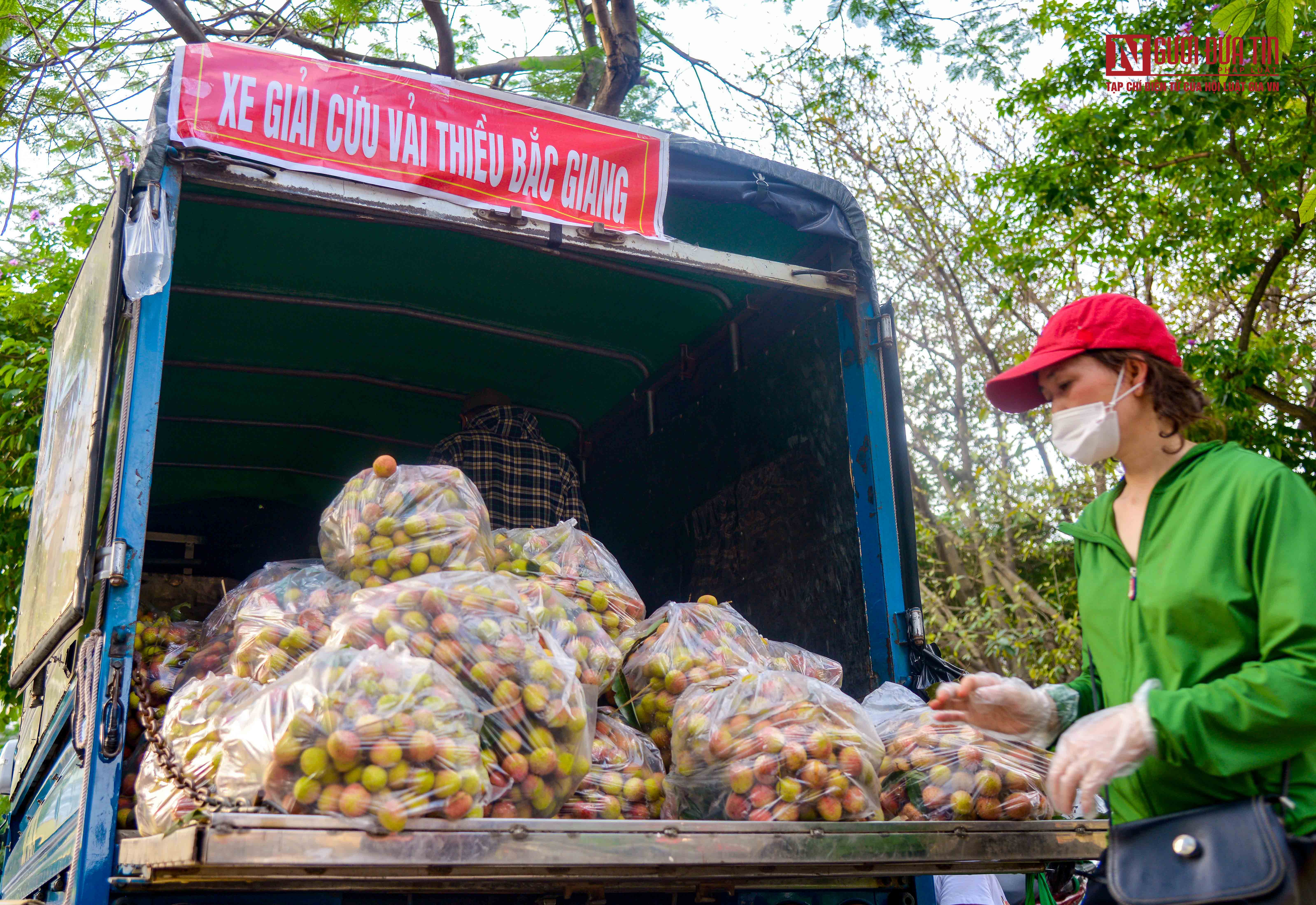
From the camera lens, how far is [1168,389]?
1.99 metres

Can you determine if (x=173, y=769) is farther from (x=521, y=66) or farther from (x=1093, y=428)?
(x=521, y=66)

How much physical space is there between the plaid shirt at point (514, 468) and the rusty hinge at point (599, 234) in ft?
5.23

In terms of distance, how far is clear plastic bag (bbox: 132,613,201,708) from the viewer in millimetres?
2965

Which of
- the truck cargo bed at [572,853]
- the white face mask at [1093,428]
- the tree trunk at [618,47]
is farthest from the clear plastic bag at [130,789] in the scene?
the tree trunk at [618,47]

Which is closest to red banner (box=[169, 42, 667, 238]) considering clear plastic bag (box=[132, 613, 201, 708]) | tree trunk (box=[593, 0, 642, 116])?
clear plastic bag (box=[132, 613, 201, 708])

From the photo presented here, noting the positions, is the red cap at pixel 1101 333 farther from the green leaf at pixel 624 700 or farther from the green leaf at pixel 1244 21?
the green leaf at pixel 624 700

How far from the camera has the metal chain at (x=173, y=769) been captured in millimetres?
1916

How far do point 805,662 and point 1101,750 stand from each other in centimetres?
164

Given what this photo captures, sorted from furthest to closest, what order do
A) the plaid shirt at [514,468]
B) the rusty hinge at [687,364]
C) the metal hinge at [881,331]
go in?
the rusty hinge at [687,364]
the plaid shirt at [514,468]
the metal hinge at [881,331]

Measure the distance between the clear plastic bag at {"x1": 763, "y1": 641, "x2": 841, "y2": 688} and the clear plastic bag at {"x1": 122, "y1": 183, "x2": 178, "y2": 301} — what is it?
1952mm

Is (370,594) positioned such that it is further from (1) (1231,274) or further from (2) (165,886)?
(1) (1231,274)

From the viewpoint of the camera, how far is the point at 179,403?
16.9ft

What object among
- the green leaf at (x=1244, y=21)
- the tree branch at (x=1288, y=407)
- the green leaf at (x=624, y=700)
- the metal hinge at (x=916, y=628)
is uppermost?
the tree branch at (x=1288, y=407)

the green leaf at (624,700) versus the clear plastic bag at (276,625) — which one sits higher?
the clear plastic bag at (276,625)
